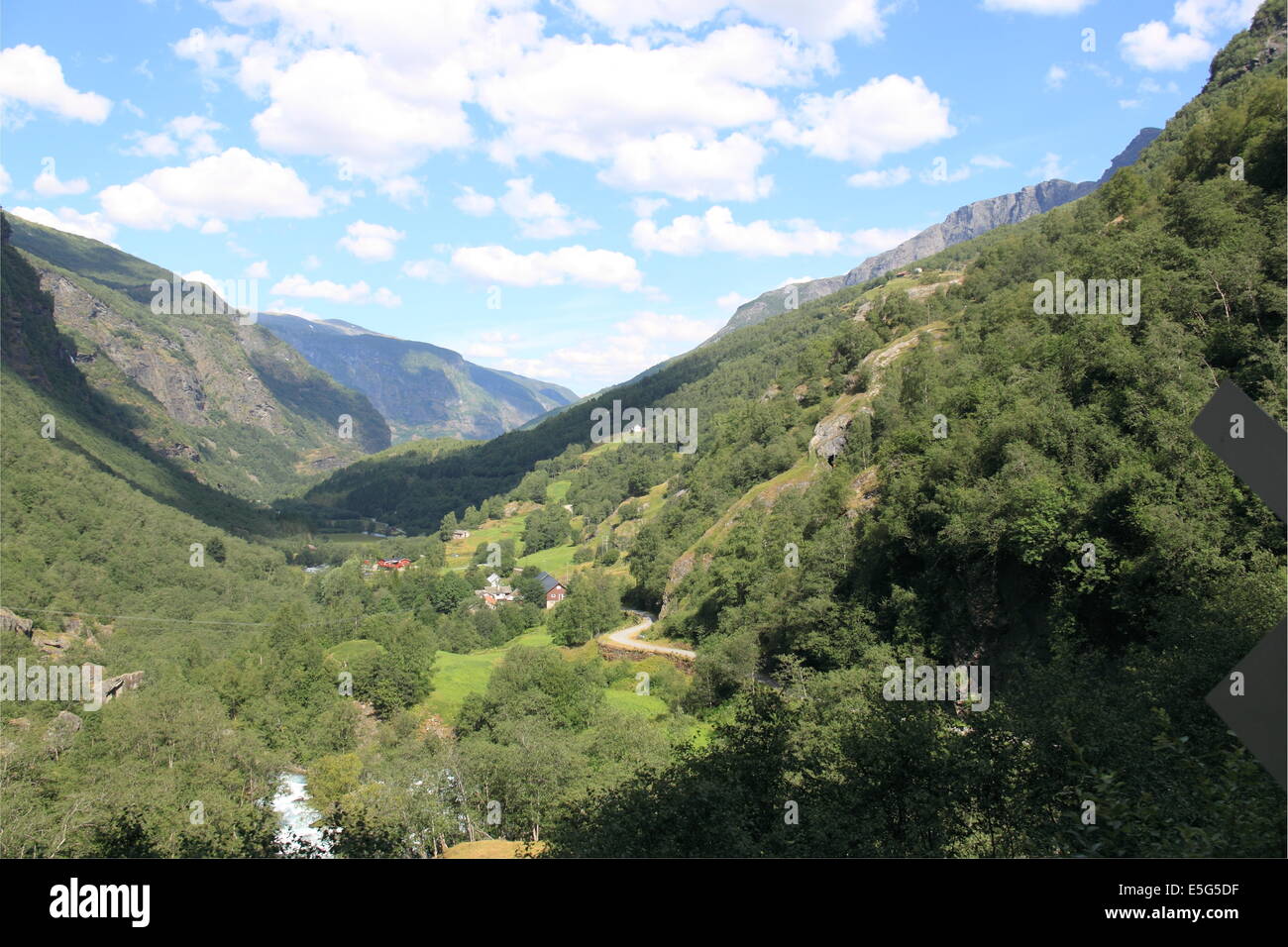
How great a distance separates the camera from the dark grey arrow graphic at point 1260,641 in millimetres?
4855

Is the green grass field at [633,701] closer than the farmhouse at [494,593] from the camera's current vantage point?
Yes

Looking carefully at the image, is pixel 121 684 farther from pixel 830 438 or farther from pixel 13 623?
pixel 830 438

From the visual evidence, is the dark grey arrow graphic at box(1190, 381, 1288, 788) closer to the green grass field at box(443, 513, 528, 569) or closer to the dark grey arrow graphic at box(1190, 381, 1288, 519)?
the dark grey arrow graphic at box(1190, 381, 1288, 519)

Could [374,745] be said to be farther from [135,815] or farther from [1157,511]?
[1157,511]

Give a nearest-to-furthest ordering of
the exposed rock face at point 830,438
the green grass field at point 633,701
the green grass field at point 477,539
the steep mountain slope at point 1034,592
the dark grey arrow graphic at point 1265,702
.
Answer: the dark grey arrow graphic at point 1265,702
the steep mountain slope at point 1034,592
the green grass field at point 633,701
the exposed rock face at point 830,438
the green grass field at point 477,539

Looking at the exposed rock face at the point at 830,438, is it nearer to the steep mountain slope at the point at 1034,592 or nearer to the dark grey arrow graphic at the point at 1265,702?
the steep mountain slope at the point at 1034,592

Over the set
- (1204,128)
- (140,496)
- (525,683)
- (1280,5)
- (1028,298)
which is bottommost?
(525,683)

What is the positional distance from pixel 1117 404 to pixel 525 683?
46786 millimetres

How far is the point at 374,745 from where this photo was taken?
58406 mm

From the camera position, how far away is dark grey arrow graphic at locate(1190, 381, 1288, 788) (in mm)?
4855

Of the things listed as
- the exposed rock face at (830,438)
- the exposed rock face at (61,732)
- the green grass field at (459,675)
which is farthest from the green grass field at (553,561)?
the exposed rock face at (61,732)

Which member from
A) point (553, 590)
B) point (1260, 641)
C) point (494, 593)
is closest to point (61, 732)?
point (553, 590)

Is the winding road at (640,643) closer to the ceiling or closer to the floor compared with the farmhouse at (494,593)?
closer to the ceiling
